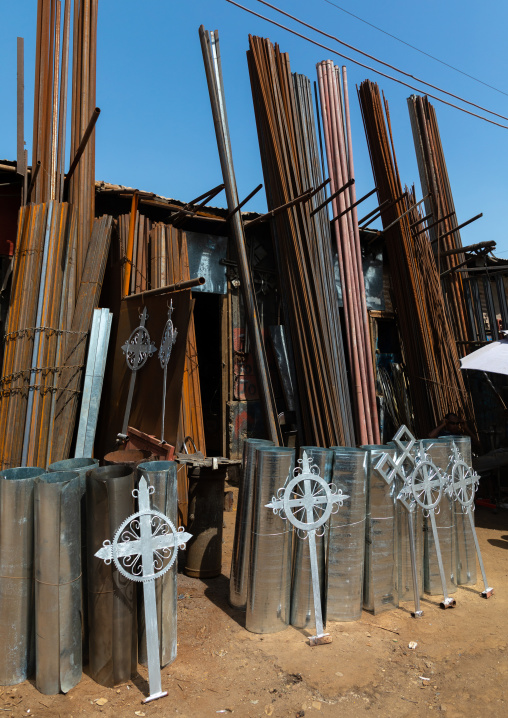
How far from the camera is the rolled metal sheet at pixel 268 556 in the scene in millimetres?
2982

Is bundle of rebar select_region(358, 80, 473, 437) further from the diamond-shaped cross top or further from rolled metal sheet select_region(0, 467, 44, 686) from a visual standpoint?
rolled metal sheet select_region(0, 467, 44, 686)

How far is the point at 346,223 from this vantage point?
659cm

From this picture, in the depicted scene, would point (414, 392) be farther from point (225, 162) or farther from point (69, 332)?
point (69, 332)

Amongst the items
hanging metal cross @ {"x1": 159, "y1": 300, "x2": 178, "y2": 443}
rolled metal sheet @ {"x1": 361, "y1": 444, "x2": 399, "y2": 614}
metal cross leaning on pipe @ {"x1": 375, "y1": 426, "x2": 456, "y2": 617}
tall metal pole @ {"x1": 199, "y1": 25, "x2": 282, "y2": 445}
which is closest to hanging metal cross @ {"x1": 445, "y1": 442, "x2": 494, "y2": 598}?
metal cross leaning on pipe @ {"x1": 375, "y1": 426, "x2": 456, "y2": 617}

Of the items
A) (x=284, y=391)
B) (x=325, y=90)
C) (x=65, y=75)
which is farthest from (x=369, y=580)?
(x=325, y=90)

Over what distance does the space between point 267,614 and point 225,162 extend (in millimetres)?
4556

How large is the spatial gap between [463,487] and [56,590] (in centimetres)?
291

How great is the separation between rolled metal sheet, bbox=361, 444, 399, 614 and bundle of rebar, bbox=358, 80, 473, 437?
3506 millimetres

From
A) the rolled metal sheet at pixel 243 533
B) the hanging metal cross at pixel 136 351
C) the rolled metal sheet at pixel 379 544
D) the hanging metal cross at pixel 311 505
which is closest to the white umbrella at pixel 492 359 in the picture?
the rolled metal sheet at pixel 379 544

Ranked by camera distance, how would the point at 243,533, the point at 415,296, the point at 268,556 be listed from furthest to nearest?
1. the point at 415,296
2. the point at 243,533
3. the point at 268,556

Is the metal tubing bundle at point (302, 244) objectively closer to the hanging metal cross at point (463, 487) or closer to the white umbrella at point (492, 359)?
the white umbrella at point (492, 359)

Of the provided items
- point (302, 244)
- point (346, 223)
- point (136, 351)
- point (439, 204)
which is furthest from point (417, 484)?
point (439, 204)

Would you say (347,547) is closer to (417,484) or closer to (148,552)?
(417,484)

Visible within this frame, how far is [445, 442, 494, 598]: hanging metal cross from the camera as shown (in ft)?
12.1
